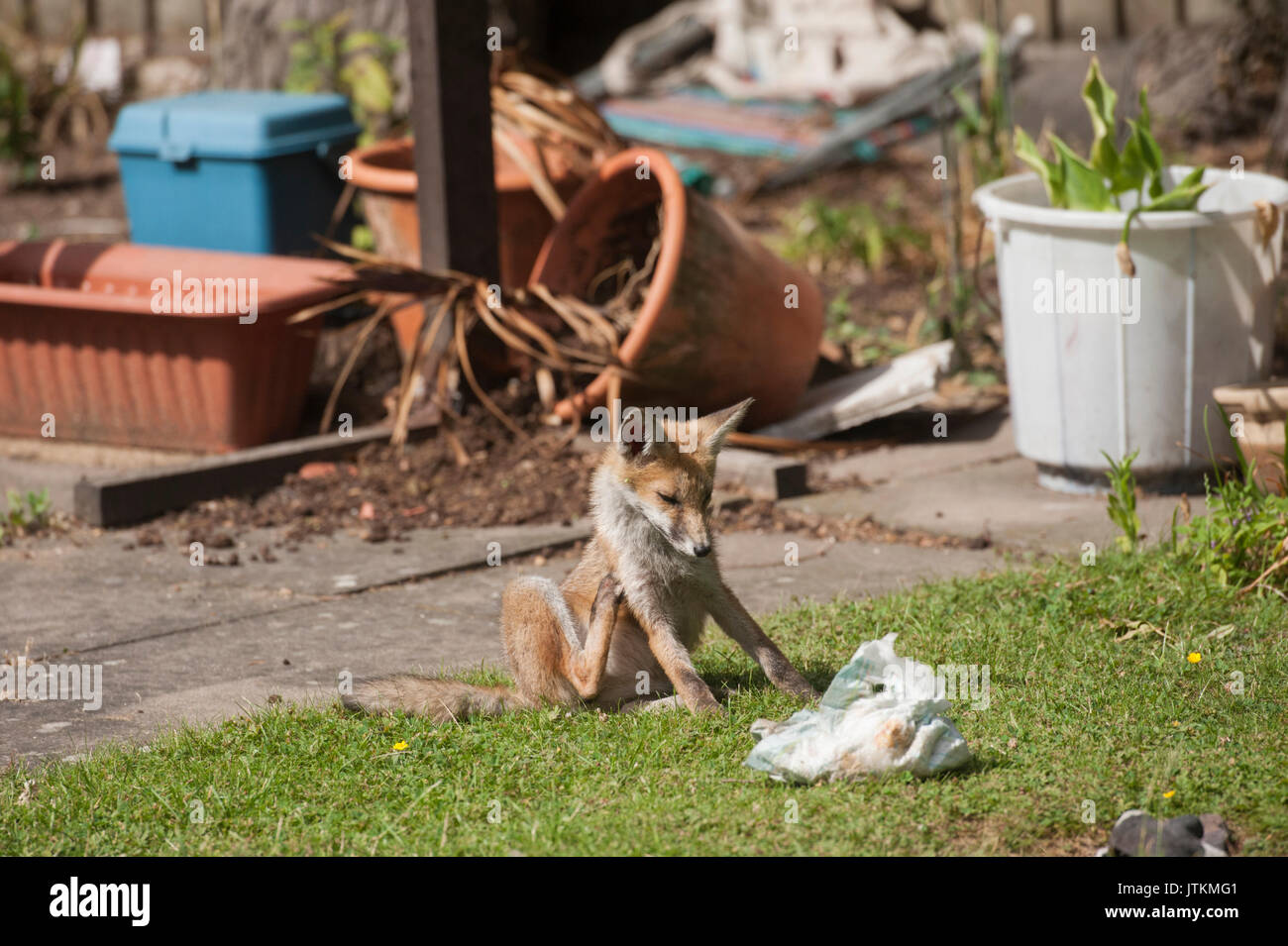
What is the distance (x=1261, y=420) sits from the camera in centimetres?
562

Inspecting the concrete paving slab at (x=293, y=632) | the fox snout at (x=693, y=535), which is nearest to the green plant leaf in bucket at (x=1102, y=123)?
the concrete paving slab at (x=293, y=632)

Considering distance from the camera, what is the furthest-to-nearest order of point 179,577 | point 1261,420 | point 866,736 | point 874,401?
point 874,401
point 179,577
point 1261,420
point 866,736

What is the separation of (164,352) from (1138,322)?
4.38 m

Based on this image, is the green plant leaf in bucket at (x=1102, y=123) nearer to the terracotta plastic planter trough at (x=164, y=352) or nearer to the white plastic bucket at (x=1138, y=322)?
the white plastic bucket at (x=1138, y=322)

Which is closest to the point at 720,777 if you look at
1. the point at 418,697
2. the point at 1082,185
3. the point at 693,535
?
the point at 693,535

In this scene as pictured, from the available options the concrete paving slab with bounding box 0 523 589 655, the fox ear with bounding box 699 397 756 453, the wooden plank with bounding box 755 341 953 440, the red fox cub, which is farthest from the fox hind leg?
the wooden plank with bounding box 755 341 953 440

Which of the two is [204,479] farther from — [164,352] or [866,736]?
[866,736]

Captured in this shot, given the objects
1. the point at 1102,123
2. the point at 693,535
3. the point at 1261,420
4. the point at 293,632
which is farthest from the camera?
the point at 1102,123

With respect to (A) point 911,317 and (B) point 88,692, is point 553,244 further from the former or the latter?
(B) point 88,692

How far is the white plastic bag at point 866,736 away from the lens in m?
3.79

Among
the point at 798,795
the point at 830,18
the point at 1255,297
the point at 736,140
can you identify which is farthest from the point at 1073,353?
the point at 830,18
